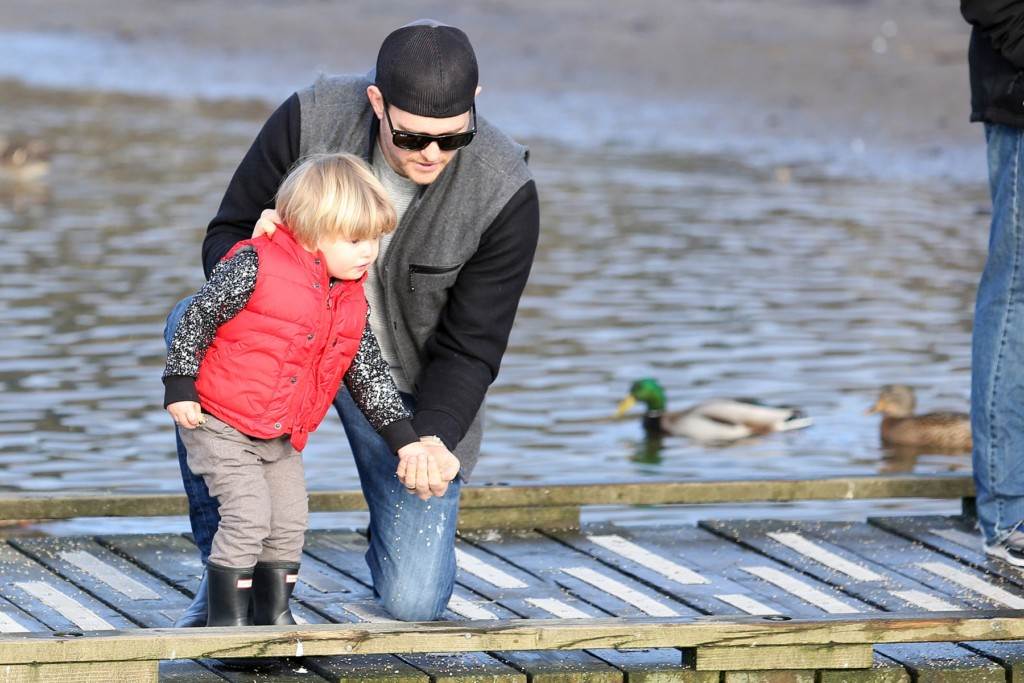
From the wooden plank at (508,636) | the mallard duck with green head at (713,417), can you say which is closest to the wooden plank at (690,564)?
the wooden plank at (508,636)

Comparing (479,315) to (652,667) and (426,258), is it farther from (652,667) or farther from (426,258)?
(652,667)

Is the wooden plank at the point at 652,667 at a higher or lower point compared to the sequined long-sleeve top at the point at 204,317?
lower

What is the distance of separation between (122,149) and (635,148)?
5.06m

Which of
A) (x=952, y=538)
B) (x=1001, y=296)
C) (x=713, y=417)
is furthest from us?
(x=713, y=417)

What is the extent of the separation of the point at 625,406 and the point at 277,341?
5.11m

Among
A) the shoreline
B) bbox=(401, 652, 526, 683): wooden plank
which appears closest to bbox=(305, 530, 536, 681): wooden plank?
bbox=(401, 652, 526, 683): wooden plank

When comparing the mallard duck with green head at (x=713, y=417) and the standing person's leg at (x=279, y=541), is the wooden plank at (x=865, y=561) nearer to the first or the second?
the standing person's leg at (x=279, y=541)

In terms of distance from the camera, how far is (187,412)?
4605 millimetres

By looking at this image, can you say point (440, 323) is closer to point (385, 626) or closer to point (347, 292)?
point (347, 292)

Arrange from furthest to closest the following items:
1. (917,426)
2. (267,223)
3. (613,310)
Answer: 1. (613,310)
2. (917,426)
3. (267,223)

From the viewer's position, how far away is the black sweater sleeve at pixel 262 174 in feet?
16.6

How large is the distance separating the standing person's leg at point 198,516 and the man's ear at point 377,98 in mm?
706

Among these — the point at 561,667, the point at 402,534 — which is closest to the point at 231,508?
the point at 402,534

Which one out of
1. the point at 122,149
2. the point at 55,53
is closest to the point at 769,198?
the point at 122,149
